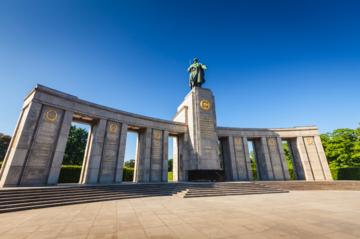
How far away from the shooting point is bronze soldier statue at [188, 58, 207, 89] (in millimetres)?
26109

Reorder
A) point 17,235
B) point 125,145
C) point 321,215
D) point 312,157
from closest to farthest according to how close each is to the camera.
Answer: point 17,235 < point 321,215 < point 125,145 < point 312,157

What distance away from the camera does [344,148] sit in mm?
32906

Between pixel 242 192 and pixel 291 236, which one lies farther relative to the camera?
pixel 242 192

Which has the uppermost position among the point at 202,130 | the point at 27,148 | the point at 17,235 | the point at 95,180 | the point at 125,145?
the point at 202,130

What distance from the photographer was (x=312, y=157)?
83.3ft

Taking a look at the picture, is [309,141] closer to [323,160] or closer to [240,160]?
[323,160]

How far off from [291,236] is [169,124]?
19386 millimetres

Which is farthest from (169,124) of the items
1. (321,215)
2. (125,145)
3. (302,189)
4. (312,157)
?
(312,157)

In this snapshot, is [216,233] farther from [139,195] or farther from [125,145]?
[125,145]

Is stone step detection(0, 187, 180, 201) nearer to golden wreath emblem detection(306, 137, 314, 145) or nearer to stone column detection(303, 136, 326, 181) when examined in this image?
stone column detection(303, 136, 326, 181)

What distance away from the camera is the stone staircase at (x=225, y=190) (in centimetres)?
1337

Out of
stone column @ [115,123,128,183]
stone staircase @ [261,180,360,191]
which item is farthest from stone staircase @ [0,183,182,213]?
stone staircase @ [261,180,360,191]

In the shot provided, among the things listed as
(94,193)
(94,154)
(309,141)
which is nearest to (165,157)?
(94,154)

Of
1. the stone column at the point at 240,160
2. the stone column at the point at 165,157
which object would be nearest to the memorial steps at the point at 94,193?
the stone column at the point at 165,157
